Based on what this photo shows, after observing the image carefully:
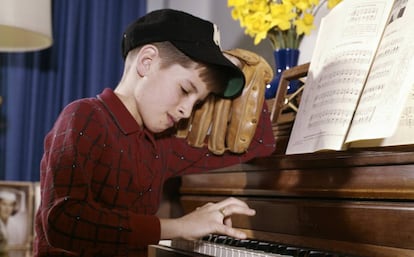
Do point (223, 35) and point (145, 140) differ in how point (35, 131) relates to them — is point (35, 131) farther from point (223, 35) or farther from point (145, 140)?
point (145, 140)

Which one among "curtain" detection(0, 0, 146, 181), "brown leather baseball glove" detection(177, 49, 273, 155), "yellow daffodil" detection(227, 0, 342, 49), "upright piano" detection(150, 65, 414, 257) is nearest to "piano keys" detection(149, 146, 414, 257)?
"upright piano" detection(150, 65, 414, 257)

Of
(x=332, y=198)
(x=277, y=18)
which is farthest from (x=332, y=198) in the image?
(x=277, y=18)

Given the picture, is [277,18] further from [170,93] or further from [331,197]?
[331,197]

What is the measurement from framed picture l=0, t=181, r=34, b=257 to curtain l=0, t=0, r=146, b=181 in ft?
0.37

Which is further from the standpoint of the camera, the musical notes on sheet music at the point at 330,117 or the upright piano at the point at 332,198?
the musical notes on sheet music at the point at 330,117

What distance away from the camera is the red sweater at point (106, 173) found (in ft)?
3.96

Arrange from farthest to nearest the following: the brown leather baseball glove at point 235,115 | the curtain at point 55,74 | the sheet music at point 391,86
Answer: the curtain at point 55,74, the brown leather baseball glove at point 235,115, the sheet music at point 391,86

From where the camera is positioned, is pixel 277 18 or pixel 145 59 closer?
pixel 145 59

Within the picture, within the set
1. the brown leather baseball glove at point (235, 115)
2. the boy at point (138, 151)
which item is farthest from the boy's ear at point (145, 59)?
the brown leather baseball glove at point (235, 115)

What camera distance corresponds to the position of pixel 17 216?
2426mm

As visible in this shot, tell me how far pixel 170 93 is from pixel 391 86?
0.57 metres

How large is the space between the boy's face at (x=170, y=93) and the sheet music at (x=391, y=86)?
0.45 metres

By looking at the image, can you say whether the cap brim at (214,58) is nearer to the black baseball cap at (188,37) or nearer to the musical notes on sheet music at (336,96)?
the black baseball cap at (188,37)

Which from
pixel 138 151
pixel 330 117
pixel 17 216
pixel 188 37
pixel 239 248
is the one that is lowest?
pixel 17 216
